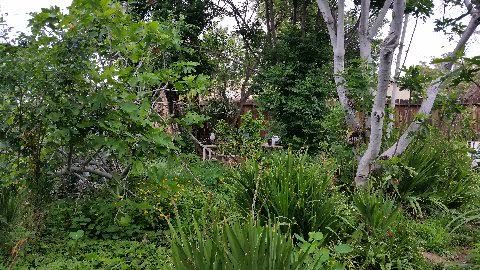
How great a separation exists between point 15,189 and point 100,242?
893 millimetres

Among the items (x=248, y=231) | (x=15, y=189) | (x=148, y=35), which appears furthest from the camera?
(x=148, y=35)

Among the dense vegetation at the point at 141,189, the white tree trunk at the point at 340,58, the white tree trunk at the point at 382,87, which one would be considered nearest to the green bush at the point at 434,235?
the dense vegetation at the point at 141,189

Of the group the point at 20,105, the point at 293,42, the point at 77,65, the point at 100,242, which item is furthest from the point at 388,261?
the point at 293,42

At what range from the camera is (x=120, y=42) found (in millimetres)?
3824

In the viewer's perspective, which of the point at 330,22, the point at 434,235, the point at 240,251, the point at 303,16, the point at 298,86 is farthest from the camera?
the point at 303,16

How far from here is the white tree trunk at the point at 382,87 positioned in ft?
13.3

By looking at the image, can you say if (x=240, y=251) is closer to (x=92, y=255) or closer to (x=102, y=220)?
(x=92, y=255)

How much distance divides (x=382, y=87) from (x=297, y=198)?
1.60m

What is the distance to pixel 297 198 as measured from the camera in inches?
142

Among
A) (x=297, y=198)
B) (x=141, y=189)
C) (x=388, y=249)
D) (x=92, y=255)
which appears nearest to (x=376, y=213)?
(x=388, y=249)

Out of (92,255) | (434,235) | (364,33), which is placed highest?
(364,33)

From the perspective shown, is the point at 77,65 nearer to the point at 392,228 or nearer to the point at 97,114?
the point at 97,114

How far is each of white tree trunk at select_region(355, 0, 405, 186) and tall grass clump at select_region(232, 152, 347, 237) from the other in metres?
0.97

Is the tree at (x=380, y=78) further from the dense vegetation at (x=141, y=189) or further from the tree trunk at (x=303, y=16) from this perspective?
the tree trunk at (x=303, y=16)
